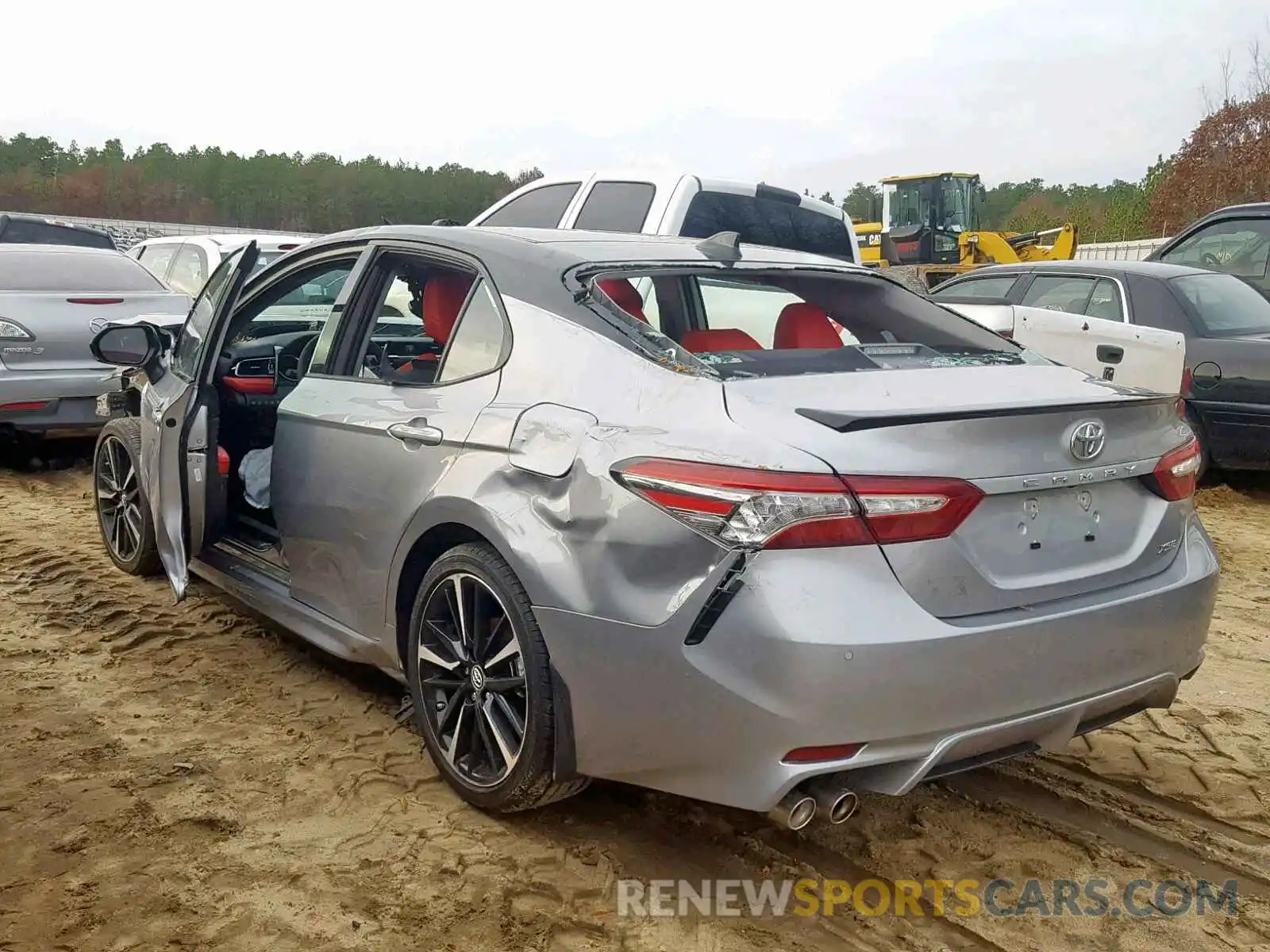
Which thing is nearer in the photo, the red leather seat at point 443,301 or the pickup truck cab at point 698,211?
the red leather seat at point 443,301

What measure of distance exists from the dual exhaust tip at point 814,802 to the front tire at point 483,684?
0.62 meters

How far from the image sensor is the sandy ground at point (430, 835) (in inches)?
103

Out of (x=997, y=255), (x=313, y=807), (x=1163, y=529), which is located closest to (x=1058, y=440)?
(x=1163, y=529)

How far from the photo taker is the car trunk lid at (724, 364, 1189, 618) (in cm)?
246

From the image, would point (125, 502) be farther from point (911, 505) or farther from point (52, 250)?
point (911, 505)

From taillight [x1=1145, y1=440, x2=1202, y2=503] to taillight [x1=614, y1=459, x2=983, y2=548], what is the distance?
0.68m

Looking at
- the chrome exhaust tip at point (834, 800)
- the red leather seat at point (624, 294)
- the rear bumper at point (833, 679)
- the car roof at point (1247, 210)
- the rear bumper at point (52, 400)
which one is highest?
the car roof at point (1247, 210)

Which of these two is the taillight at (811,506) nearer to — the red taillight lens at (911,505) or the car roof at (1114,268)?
the red taillight lens at (911,505)

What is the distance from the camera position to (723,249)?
3.48 meters

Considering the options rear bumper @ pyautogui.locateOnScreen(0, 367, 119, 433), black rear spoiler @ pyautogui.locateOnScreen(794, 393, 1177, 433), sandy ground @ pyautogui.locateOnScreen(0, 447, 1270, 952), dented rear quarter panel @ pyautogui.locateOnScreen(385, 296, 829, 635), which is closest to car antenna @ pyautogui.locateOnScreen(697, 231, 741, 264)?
dented rear quarter panel @ pyautogui.locateOnScreen(385, 296, 829, 635)

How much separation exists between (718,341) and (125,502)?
3244 mm

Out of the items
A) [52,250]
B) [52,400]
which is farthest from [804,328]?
[52,250]

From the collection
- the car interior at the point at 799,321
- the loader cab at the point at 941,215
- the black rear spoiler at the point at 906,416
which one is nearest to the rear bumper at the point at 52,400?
the car interior at the point at 799,321

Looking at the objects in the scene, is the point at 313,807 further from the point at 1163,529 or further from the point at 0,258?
the point at 0,258
